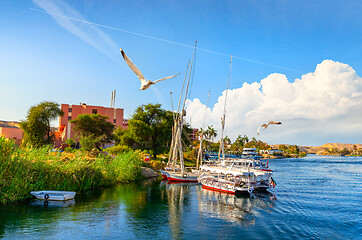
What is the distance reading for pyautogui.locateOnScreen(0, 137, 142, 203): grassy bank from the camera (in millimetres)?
25156

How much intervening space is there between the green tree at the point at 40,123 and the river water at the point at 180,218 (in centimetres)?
5087

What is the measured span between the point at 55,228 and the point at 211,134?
14646 cm

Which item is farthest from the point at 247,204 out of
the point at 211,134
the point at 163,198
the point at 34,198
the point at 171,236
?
the point at 211,134

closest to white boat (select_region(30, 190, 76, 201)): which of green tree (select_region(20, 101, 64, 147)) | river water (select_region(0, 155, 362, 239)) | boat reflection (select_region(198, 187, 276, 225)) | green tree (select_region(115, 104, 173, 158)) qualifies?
river water (select_region(0, 155, 362, 239))

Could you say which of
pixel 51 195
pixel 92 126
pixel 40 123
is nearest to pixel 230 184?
pixel 51 195

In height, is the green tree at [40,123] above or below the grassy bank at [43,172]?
above

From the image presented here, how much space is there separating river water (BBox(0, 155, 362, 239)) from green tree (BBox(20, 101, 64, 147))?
5087 cm

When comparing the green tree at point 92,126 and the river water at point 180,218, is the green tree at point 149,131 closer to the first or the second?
the green tree at point 92,126

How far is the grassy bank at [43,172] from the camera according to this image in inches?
990

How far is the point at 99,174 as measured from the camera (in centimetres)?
3778

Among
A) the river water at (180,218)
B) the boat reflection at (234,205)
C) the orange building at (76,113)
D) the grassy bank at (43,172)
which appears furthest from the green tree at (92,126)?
the boat reflection at (234,205)

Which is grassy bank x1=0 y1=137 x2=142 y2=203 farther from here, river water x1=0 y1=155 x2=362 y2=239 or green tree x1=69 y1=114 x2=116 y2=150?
green tree x1=69 y1=114 x2=116 y2=150

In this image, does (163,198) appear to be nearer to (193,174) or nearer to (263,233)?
(263,233)

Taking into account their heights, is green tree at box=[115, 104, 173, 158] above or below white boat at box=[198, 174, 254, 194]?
above
